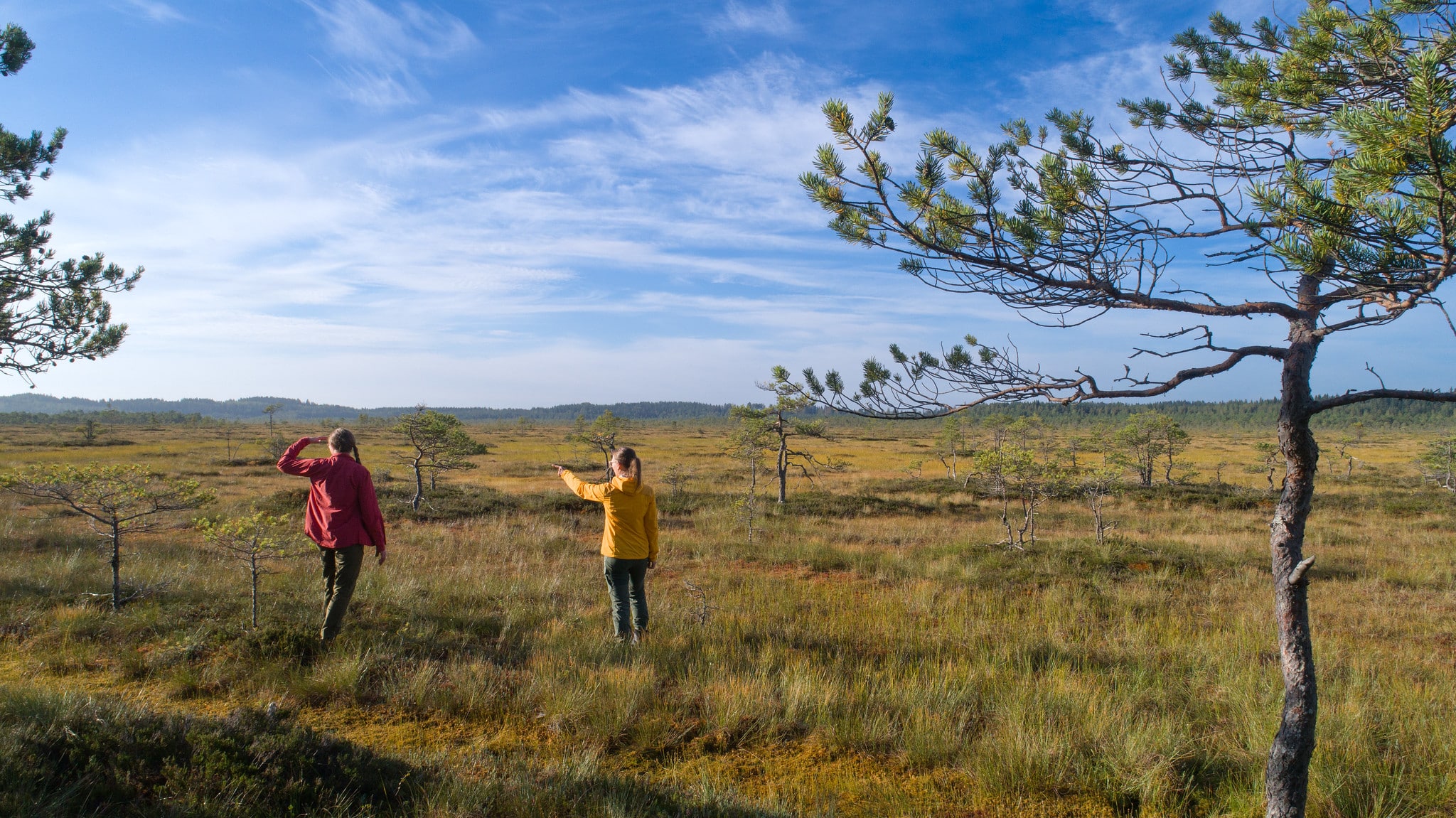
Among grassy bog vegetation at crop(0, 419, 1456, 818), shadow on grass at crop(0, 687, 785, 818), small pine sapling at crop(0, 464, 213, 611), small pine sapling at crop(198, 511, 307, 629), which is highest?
small pine sapling at crop(0, 464, 213, 611)

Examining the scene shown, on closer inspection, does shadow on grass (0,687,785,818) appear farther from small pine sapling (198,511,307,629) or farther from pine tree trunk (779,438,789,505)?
pine tree trunk (779,438,789,505)

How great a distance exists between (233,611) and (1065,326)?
797 centimetres

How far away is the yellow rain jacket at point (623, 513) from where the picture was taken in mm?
5617

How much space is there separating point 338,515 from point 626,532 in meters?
2.53

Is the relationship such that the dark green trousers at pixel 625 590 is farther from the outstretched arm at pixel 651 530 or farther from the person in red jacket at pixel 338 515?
the person in red jacket at pixel 338 515

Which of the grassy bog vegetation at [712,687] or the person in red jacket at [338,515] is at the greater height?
the person in red jacket at [338,515]

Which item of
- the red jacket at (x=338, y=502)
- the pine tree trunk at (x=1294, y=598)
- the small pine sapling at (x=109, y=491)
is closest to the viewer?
the pine tree trunk at (x=1294, y=598)

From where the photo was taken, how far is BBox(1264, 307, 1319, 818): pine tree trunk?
112 inches

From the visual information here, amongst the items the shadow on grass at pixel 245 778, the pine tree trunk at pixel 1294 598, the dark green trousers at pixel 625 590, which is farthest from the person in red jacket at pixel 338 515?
the pine tree trunk at pixel 1294 598

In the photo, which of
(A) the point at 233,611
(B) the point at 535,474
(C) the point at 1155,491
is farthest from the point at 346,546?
(B) the point at 535,474

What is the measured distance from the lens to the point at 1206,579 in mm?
10102

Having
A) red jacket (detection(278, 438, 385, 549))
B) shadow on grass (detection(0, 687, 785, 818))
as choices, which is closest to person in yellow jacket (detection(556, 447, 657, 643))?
red jacket (detection(278, 438, 385, 549))

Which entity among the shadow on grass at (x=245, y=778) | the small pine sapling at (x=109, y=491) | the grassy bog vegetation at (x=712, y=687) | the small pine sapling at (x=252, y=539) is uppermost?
the small pine sapling at (x=109, y=491)

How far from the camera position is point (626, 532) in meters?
5.68
